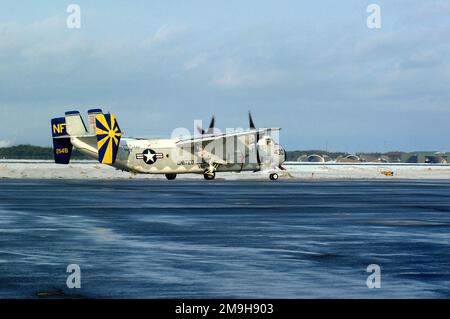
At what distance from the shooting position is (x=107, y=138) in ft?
224

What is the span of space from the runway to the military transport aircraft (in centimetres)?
3065

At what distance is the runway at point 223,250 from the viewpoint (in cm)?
1489

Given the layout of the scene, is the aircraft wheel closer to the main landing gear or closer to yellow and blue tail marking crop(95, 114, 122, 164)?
the main landing gear

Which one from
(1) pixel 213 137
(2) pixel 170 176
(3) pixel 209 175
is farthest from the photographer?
(2) pixel 170 176

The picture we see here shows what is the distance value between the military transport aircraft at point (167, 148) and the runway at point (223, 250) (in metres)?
30.7

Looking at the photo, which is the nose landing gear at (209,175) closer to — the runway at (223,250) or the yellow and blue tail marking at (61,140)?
the yellow and blue tail marking at (61,140)

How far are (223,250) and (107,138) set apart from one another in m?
48.6

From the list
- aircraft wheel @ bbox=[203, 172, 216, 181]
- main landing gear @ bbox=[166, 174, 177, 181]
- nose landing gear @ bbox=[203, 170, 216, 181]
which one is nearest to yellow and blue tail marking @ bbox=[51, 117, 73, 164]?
main landing gear @ bbox=[166, 174, 177, 181]

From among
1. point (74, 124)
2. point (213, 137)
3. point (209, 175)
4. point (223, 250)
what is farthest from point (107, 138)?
point (223, 250)

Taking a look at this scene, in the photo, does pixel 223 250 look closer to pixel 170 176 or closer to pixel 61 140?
pixel 61 140
